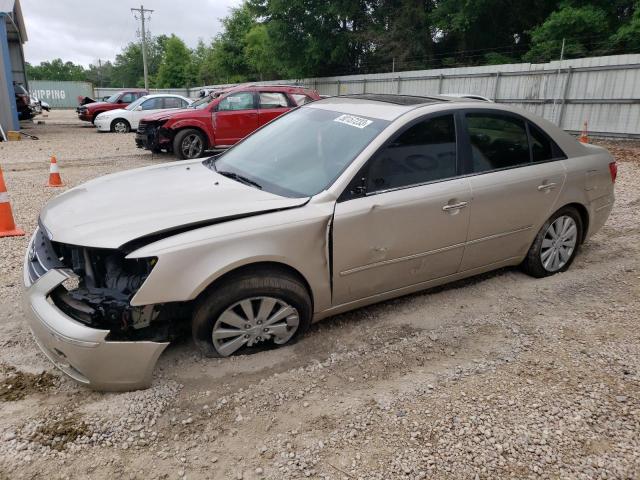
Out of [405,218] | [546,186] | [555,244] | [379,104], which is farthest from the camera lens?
[555,244]

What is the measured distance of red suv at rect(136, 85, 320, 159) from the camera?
10.8 meters

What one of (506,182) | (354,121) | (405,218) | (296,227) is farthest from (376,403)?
(506,182)

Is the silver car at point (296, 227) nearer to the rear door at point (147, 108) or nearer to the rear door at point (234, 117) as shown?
the rear door at point (234, 117)

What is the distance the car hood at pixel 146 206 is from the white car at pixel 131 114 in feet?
48.8

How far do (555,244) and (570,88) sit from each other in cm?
1358

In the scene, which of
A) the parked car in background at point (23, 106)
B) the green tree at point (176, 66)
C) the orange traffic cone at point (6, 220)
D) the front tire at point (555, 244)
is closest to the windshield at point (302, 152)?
the front tire at point (555, 244)

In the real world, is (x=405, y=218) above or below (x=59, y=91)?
below

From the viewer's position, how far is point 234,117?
11.2 m

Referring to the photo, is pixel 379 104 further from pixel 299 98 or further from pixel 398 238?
pixel 299 98

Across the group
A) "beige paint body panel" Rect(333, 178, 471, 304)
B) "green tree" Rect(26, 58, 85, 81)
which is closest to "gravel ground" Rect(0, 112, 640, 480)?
"beige paint body panel" Rect(333, 178, 471, 304)

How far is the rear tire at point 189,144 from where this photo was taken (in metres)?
10.8

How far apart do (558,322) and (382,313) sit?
1.32 m

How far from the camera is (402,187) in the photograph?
11.0 ft

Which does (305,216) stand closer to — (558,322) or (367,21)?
(558,322)
